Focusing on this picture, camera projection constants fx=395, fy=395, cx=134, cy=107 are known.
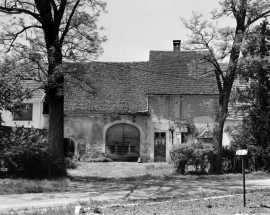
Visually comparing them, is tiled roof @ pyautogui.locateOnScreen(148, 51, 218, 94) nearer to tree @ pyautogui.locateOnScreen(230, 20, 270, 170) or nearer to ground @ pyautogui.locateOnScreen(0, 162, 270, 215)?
tree @ pyautogui.locateOnScreen(230, 20, 270, 170)

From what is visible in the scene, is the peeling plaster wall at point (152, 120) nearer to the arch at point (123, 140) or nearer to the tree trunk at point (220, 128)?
the arch at point (123, 140)

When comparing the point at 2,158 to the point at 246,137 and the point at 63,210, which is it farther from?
the point at 246,137

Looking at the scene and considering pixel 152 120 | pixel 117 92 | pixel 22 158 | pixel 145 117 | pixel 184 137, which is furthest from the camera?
pixel 117 92

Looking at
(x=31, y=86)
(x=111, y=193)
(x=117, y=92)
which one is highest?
(x=117, y=92)

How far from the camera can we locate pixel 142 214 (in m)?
8.23

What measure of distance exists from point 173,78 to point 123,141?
613 cm

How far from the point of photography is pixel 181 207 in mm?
9047

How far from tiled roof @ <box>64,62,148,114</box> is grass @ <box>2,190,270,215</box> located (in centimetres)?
1892

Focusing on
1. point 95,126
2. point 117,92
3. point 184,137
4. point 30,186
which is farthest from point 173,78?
point 30,186

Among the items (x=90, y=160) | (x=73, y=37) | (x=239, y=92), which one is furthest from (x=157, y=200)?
A: (x=90, y=160)

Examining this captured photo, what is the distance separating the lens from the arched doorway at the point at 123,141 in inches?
1165

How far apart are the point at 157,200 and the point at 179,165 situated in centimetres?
825

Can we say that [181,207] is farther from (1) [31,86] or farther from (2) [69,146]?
(2) [69,146]

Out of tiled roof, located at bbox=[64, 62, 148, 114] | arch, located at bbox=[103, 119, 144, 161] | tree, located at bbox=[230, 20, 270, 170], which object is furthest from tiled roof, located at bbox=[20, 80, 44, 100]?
arch, located at bbox=[103, 119, 144, 161]
